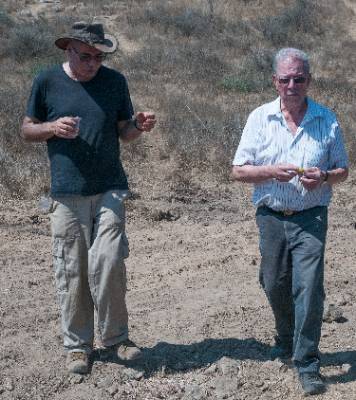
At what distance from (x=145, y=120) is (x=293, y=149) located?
32.3 inches

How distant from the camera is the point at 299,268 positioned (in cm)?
414

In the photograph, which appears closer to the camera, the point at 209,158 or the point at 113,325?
the point at 113,325

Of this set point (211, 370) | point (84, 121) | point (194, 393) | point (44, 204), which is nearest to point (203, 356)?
point (211, 370)

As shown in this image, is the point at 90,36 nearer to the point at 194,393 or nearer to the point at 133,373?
the point at 133,373

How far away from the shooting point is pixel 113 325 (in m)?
4.54

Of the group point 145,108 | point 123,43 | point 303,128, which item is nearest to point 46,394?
point 303,128

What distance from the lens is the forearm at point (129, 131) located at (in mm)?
4442

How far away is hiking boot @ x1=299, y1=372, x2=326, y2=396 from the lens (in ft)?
14.0

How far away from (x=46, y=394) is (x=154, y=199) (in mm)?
3988

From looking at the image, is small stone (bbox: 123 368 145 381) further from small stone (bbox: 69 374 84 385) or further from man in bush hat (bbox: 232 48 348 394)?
man in bush hat (bbox: 232 48 348 394)

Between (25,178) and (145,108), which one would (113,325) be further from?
(145,108)

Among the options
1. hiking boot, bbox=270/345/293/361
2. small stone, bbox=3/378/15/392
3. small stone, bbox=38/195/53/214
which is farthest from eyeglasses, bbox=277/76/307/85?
small stone, bbox=38/195/53/214

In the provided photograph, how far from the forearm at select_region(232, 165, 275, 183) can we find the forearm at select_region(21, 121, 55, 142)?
3.22ft

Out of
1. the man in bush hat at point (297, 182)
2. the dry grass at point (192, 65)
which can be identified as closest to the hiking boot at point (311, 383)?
the man in bush hat at point (297, 182)
